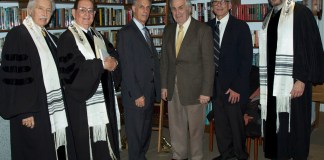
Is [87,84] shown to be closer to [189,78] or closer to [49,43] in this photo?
[49,43]

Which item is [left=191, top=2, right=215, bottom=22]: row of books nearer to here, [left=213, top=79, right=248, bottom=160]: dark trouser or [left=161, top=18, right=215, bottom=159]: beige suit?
[left=161, top=18, right=215, bottom=159]: beige suit

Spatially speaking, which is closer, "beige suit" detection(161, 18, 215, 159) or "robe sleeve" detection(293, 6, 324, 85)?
"robe sleeve" detection(293, 6, 324, 85)

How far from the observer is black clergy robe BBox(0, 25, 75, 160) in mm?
2838

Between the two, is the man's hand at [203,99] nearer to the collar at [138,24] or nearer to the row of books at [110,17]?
the collar at [138,24]

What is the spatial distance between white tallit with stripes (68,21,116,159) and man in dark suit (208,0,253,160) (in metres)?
1.18

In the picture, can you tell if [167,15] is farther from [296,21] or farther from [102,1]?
[296,21]

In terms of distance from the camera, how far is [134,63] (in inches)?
136

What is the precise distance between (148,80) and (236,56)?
91 cm

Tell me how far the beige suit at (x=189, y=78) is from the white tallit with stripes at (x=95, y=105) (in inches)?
28.3

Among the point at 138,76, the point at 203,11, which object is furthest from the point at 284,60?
the point at 203,11

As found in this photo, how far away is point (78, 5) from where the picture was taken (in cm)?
314

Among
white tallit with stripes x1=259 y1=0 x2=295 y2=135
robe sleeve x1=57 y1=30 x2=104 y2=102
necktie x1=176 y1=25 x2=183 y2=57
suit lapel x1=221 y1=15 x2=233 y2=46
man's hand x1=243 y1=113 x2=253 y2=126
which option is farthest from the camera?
man's hand x1=243 y1=113 x2=253 y2=126

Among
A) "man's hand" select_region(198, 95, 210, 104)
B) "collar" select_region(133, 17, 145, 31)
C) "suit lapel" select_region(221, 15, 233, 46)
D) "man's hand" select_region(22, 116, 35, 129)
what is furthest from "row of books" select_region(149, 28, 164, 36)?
"man's hand" select_region(22, 116, 35, 129)

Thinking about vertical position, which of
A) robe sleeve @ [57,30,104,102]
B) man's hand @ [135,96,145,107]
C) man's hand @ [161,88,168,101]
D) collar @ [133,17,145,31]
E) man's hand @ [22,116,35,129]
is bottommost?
man's hand @ [22,116,35,129]
